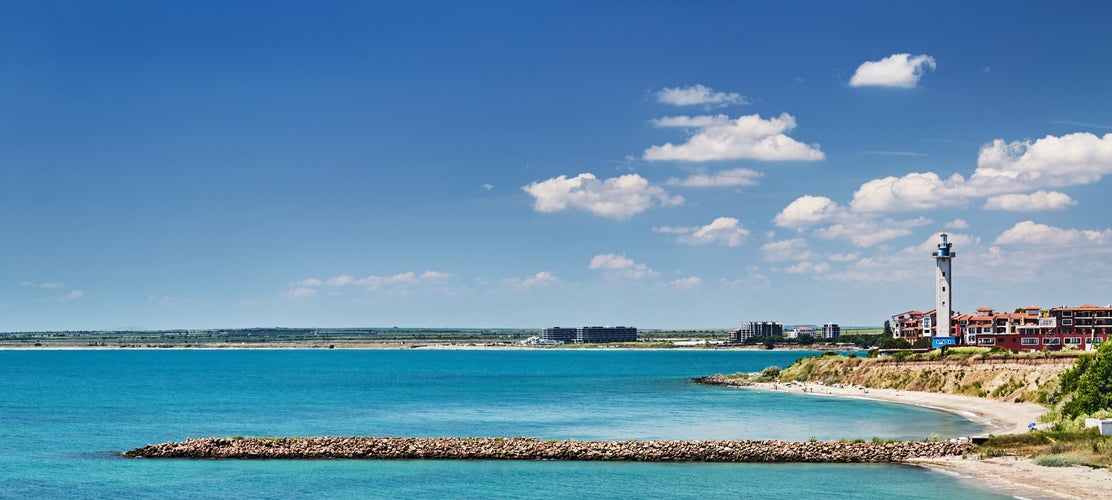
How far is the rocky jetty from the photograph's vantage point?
5941 cm

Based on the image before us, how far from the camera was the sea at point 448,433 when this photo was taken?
5134 centimetres

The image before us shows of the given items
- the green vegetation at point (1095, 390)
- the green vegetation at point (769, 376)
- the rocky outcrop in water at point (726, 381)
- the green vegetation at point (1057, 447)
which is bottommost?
the rocky outcrop in water at point (726, 381)

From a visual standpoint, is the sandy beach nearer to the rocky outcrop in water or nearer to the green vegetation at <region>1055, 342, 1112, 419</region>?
the green vegetation at <region>1055, 342, 1112, 419</region>

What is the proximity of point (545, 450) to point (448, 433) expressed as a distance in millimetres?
16326

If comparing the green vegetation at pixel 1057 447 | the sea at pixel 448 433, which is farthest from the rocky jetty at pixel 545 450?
the green vegetation at pixel 1057 447

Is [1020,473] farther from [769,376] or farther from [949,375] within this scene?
[769,376]

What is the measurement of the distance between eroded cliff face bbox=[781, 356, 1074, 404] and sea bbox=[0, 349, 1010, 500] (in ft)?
37.2

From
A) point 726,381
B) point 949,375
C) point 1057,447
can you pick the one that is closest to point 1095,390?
point 1057,447

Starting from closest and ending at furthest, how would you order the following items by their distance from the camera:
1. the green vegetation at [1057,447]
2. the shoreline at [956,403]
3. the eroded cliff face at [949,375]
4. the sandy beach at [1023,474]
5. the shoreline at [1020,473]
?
the sandy beach at [1023,474]
the shoreline at [1020,473]
the green vegetation at [1057,447]
the shoreline at [956,403]
the eroded cliff face at [949,375]

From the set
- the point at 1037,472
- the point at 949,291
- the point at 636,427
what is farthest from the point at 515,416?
the point at 949,291

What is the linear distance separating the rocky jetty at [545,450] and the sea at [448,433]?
1.17 m

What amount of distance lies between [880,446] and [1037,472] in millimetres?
9928

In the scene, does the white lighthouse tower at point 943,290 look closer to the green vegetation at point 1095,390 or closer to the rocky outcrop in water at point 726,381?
the rocky outcrop in water at point 726,381

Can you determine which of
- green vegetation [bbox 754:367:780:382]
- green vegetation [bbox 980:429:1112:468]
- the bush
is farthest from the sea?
the bush
